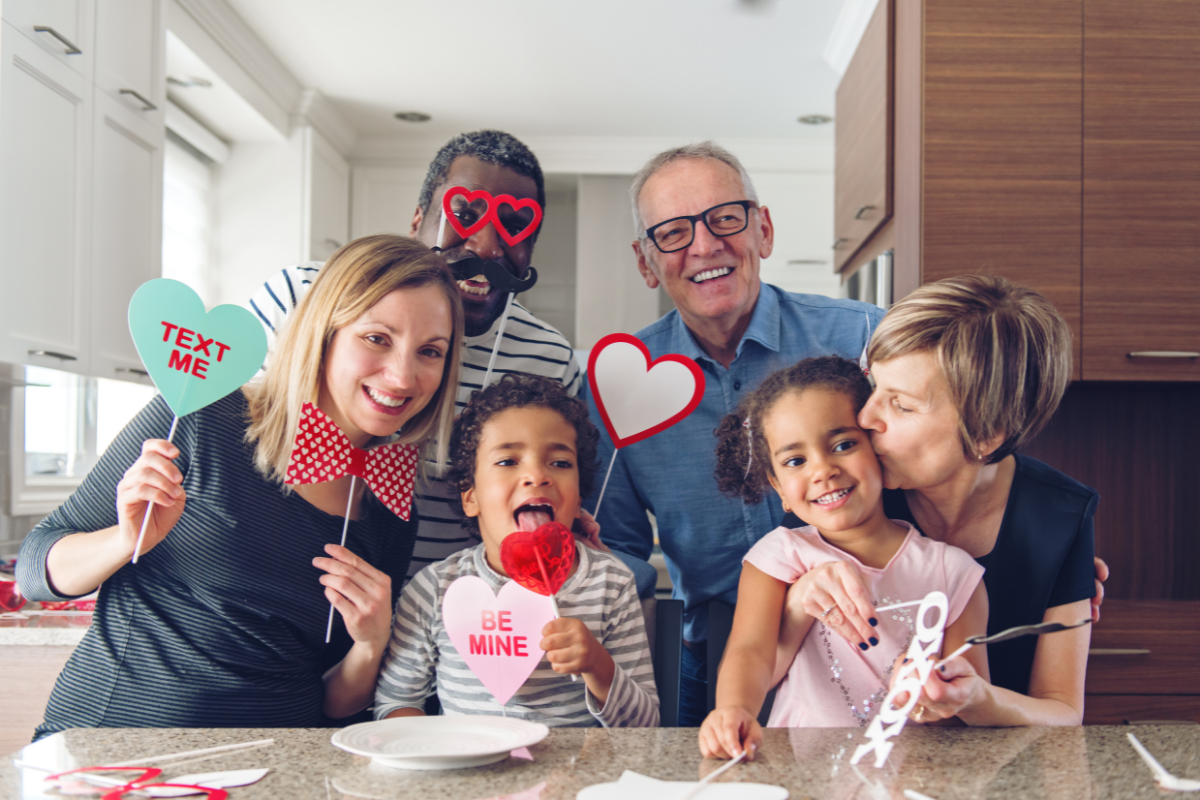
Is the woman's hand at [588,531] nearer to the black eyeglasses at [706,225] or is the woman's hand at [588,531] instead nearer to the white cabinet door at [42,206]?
the black eyeglasses at [706,225]

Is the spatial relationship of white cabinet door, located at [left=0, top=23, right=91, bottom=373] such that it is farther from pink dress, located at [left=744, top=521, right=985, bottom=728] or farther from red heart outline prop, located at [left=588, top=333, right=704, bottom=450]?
pink dress, located at [left=744, top=521, right=985, bottom=728]

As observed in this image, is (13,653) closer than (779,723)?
No

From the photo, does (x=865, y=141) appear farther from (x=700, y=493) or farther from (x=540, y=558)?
(x=540, y=558)

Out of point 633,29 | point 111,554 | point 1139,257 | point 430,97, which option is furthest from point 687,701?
point 430,97

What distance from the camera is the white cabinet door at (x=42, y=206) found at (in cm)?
208

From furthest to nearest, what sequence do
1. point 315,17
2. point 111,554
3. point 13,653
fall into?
point 315,17 < point 13,653 < point 111,554

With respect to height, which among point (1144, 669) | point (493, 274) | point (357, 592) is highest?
point (493, 274)

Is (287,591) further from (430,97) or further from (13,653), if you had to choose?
(430,97)

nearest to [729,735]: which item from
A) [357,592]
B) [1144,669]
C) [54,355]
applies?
[357,592]

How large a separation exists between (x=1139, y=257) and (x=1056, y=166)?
1.00ft

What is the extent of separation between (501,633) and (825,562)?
400mm

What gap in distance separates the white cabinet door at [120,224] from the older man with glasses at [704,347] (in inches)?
66.3

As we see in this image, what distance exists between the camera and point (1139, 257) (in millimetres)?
2217

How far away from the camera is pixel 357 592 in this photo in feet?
3.62
